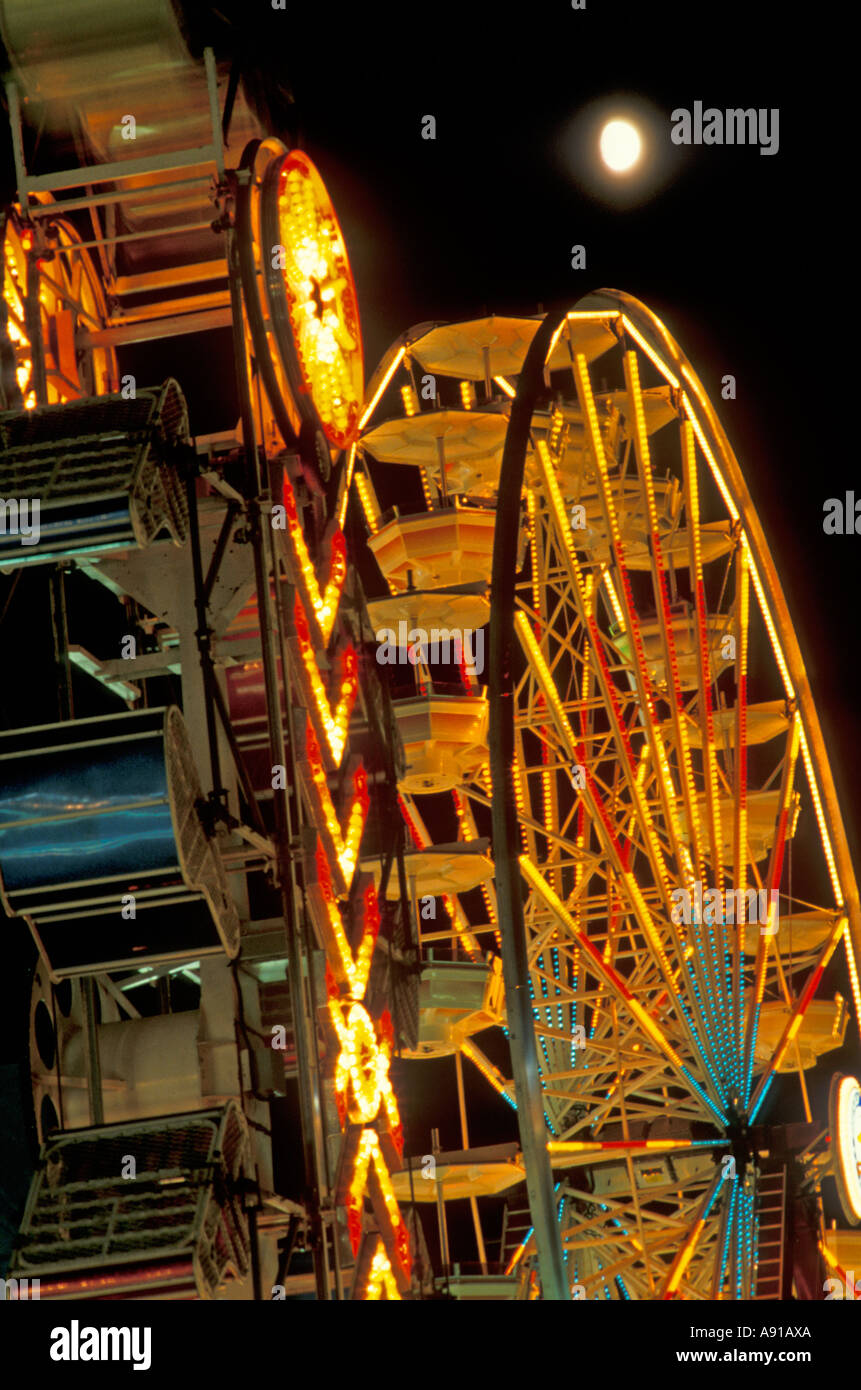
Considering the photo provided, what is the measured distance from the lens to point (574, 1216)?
31266 mm

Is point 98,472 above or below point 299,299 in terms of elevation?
below

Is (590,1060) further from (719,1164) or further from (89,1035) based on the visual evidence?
(89,1035)

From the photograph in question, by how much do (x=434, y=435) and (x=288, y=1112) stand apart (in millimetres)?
11055

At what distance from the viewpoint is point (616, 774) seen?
2722cm

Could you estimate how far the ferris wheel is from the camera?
61.2 feet

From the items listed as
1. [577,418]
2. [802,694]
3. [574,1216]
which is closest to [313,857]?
[802,694]

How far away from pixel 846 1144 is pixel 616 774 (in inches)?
315

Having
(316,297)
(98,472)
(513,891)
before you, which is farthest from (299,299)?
(513,891)

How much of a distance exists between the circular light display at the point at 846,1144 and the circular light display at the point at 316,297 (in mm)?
8702

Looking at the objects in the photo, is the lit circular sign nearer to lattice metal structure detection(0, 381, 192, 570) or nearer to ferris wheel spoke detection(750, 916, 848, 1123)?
lattice metal structure detection(0, 381, 192, 570)

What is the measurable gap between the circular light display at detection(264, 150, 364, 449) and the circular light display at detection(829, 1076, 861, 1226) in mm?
8702

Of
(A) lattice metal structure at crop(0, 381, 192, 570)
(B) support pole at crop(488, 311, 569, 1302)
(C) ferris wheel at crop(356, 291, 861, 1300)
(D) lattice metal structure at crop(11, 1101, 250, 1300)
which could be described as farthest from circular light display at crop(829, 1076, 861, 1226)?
(A) lattice metal structure at crop(0, 381, 192, 570)

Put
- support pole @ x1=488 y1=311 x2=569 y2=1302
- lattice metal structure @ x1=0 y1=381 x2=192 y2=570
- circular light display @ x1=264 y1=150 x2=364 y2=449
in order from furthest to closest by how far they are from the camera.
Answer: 1. circular light display @ x1=264 y1=150 x2=364 y2=449
2. support pole @ x1=488 y1=311 x2=569 y2=1302
3. lattice metal structure @ x1=0 y1=381 x2=192 y2=570

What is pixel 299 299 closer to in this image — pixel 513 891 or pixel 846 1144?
pixel 513 891
